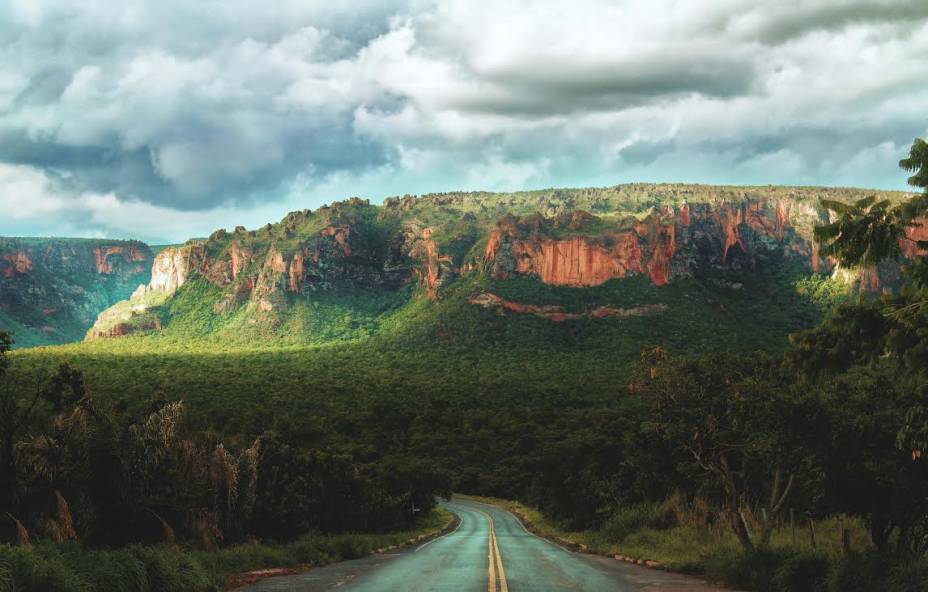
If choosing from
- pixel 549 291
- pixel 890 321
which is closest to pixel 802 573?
pixel 890 321

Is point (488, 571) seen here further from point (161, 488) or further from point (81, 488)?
point (81, 488)

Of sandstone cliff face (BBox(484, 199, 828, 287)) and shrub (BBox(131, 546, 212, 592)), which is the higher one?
sandstone cliff face (BBox(484, 199, 828, 287))

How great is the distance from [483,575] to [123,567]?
368 inches

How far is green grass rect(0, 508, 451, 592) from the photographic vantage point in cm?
1053

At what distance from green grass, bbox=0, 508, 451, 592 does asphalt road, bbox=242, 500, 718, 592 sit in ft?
4.66

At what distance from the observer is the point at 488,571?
2016cm

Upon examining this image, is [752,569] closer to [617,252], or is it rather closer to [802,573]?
[802,573]

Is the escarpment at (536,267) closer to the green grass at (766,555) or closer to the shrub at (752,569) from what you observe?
the green grass at (766,555)

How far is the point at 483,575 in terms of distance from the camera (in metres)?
19.1

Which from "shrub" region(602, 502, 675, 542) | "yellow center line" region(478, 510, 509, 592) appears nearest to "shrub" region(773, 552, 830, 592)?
"yellow center line" region(478, 510, 509, 592)

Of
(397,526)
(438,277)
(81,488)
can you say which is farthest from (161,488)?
(438,277)

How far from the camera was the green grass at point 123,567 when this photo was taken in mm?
10531

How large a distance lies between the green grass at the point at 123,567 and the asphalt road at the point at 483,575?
56.0 inches

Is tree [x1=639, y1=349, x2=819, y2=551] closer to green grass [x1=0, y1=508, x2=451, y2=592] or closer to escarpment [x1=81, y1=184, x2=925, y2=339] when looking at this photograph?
green grass [x1=0, y1=508, x2=451, y2=592]
